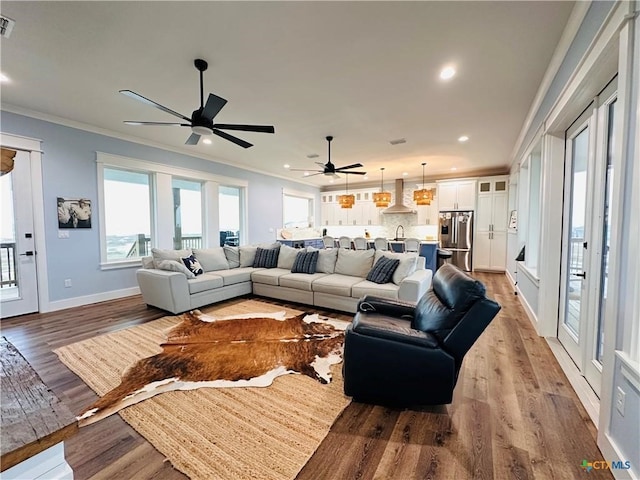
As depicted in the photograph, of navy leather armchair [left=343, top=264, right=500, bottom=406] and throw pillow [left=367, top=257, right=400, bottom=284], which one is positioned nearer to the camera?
navy leather armchair [left=343, top=264, right=500, bottom=406]

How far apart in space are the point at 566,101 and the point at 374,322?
253cm

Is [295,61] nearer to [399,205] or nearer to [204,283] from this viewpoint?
[204,283]

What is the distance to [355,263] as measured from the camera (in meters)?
4.43

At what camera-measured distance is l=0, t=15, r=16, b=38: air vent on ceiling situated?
7.11 feet

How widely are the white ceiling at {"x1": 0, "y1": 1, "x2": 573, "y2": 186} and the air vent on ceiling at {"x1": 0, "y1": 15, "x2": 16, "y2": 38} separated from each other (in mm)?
60

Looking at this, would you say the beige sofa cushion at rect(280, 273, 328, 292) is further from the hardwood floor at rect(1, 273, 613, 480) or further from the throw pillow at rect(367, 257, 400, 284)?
the hardwood floor at rect(1, 273, 613, 480)

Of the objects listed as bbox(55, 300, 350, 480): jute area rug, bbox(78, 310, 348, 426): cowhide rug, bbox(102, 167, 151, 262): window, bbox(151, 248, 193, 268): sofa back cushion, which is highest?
bbox(102, 167, 151, 262): window

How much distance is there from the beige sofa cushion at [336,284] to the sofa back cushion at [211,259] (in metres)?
1.89

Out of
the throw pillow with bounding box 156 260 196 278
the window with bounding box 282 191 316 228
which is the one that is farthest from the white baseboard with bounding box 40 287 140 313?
the window with bounding box 282 191 316 228

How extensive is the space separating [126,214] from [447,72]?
557cm

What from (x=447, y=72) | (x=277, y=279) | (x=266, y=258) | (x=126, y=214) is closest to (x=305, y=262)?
(x=277, y=279)

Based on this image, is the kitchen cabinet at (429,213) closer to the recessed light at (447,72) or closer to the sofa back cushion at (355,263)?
the sofa back cushion at (355,263)

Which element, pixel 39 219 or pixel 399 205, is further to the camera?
pixel 399 205

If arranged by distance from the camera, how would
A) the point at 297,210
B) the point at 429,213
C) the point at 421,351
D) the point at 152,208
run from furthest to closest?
1. the point at 297,210
2. the point at 429,213
3. the point at 152,208
4. the point at 421,351
